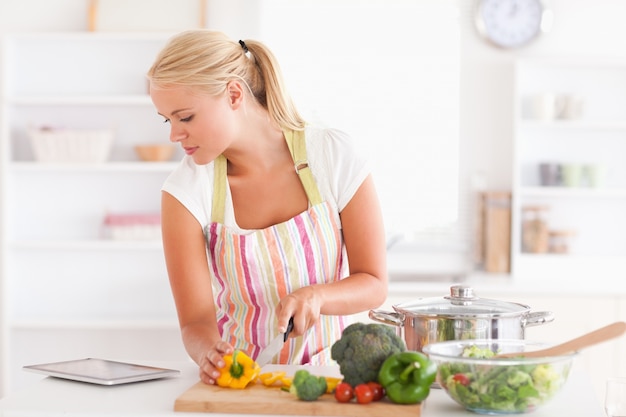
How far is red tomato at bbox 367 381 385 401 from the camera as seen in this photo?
1.66 meters

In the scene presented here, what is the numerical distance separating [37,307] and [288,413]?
3.42m

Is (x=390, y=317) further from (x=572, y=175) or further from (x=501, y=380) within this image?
(x=572, y=175)

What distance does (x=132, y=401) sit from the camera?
1.72 m

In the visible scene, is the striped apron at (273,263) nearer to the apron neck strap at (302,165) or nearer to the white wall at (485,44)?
the apron neck strap at (302,165)

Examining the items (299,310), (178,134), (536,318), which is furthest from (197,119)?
(536,318)

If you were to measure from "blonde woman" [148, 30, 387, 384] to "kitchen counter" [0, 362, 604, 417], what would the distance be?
326 millimetres

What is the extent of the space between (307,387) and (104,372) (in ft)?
1.60

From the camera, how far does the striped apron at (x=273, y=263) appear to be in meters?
2.26

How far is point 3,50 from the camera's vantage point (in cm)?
457

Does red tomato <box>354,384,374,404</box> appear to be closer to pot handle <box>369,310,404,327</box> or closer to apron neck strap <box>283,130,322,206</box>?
pot handle <box>369,310,404,327</box>

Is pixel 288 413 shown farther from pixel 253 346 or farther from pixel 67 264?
pixel 67 264

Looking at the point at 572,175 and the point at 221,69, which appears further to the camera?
the point at 572,175

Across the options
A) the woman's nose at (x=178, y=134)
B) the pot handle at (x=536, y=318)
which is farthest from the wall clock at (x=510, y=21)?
the pot handle at (x=536, y=318)

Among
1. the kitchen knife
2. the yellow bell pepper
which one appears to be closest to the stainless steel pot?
the kitchen knife
